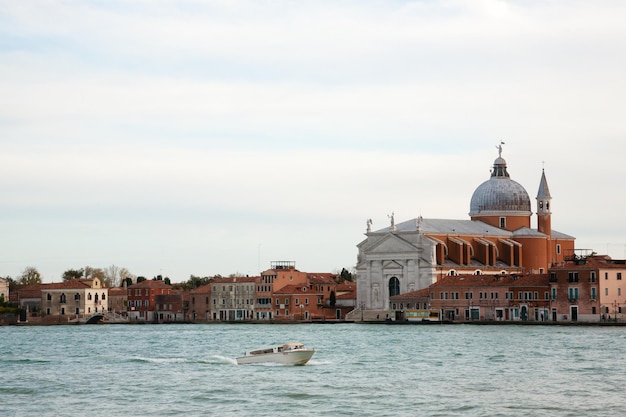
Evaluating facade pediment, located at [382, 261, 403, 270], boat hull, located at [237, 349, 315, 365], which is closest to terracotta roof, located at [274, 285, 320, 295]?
facade pediment, located at [382, 261, 403, 270]

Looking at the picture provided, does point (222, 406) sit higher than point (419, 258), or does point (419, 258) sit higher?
point (419, 258)

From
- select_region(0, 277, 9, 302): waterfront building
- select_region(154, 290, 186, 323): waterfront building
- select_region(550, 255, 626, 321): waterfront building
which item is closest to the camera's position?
select_region(550, 255, 626, 321): waterfront building

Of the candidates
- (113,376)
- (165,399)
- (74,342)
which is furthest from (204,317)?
(165,399)

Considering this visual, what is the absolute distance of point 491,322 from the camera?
270 ft

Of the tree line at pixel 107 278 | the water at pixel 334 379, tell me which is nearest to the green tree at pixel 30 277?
the tree line at pixel 107 278

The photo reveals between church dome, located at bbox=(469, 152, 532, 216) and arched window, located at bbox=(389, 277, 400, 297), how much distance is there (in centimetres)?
1061

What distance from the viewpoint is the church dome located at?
99938 mm

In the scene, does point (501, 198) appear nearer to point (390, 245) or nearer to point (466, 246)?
point (466, 246)

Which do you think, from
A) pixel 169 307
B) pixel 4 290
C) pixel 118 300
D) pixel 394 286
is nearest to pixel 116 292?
pixel 118 300

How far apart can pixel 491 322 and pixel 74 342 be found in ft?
90.9

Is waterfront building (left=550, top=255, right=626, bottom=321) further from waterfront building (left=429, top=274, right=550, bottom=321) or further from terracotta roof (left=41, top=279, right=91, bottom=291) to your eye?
terracotta roof (left=41, top=279, right=91, bottom=291)

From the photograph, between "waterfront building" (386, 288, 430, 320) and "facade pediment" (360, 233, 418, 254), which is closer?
"waterfront building" (386, 288, 430, 320)

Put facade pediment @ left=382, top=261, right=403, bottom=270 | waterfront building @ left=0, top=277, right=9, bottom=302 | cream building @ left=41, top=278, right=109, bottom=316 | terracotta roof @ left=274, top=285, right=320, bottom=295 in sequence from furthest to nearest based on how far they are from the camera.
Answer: waterfront building @ left=0, top=277, right=9, bottom=302 → cream building @ left=41, top=278, right=109, bottom=316 → terracotta roof @ left=274, top=285, right=320, bottom=295 → facade pediment @ left=382, top=261, right=403, bottom=270

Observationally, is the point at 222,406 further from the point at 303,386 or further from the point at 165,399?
the point at 303,386
